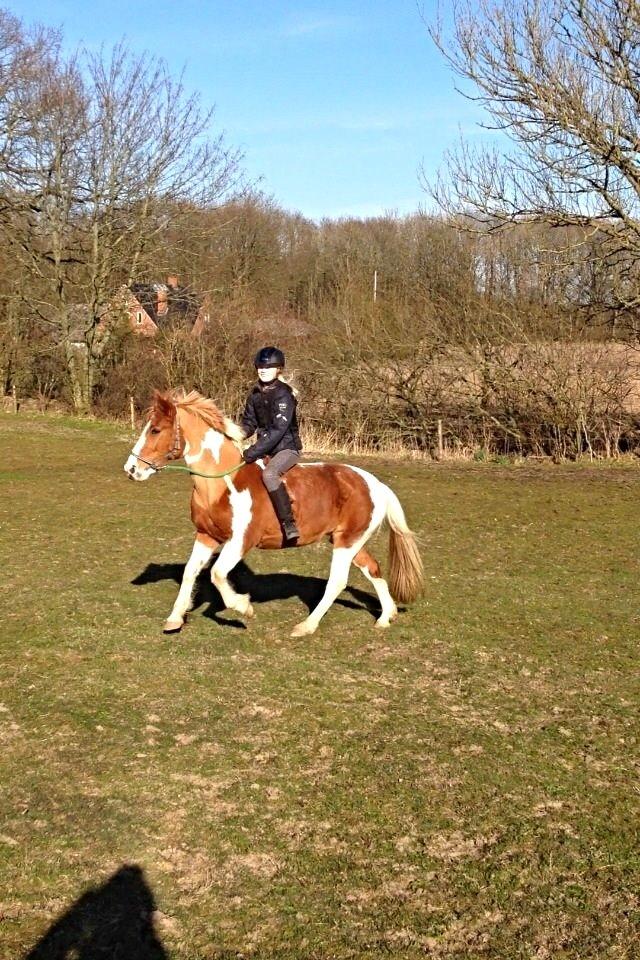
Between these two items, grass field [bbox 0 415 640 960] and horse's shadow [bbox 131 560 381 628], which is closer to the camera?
grass field [bbox 0 415 640 960]

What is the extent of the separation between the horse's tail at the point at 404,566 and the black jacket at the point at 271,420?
43.7 inches

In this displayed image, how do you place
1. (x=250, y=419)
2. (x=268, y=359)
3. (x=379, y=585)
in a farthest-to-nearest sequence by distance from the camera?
(x=379, y=585), (x=250, y=419), (x=268, y=359)

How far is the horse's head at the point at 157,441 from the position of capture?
6482 millimetres

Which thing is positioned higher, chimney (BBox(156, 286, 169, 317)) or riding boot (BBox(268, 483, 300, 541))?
chimney (BBox(156, 286, 169, 317))

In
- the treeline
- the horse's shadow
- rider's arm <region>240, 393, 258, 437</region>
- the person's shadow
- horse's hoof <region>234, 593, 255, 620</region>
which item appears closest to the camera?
the person's shadow

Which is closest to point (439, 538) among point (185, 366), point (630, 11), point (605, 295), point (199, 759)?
point (199, 759)

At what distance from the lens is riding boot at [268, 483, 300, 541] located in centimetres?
679

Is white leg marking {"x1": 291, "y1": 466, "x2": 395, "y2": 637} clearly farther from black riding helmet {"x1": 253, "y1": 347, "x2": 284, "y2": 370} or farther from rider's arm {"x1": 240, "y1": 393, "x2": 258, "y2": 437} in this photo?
black riding helmet {"x1": 253, "y1": 347, "x2": 284, "y2": 370}

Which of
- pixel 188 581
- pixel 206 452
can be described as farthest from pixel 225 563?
pixel 206 452

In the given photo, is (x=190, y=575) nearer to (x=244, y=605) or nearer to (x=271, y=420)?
(x=244, y=605)

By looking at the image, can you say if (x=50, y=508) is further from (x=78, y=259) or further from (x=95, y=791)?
(x=78, y=259)

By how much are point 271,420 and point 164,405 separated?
0.88 m

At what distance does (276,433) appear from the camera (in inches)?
266

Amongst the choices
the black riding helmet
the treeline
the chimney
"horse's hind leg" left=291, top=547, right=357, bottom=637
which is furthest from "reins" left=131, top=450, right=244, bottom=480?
the chimney
